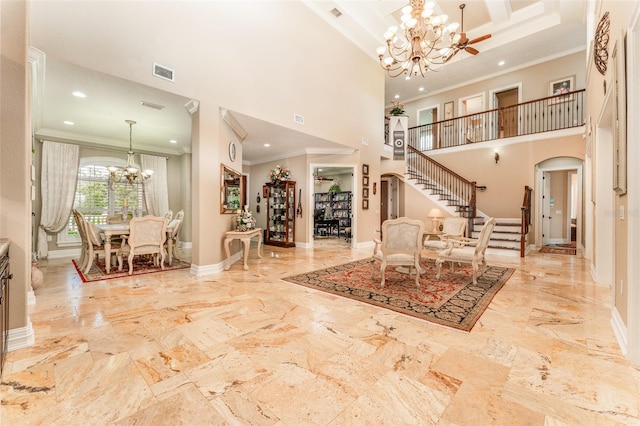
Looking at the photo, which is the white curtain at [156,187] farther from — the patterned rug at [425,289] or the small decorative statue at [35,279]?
the patterned rug at [425,289]

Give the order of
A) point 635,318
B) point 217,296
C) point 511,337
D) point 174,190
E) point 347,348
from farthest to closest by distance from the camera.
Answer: point 174,190 < point 217,296 < point 511,337 < point 347,348 < point 635,318

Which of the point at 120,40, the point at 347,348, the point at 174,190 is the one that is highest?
the point at 120,40

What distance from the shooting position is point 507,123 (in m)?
9.33

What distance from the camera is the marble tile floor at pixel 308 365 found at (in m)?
1.49

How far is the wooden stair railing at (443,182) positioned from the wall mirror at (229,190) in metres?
6.07

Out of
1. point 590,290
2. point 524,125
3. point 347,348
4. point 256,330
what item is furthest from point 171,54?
point 524,125

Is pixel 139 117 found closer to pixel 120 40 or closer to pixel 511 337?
pixel 120 40

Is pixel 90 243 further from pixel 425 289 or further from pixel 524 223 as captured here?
pixel 524 223

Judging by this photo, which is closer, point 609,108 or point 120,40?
point 609,108

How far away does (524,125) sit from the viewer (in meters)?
8.69

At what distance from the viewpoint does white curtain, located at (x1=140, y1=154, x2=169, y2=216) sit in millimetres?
7875

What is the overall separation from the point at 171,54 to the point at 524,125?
9.95 metres

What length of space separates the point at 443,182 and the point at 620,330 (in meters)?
7.67

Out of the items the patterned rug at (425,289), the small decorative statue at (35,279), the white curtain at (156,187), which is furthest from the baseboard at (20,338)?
the white curtain at (156,187)
